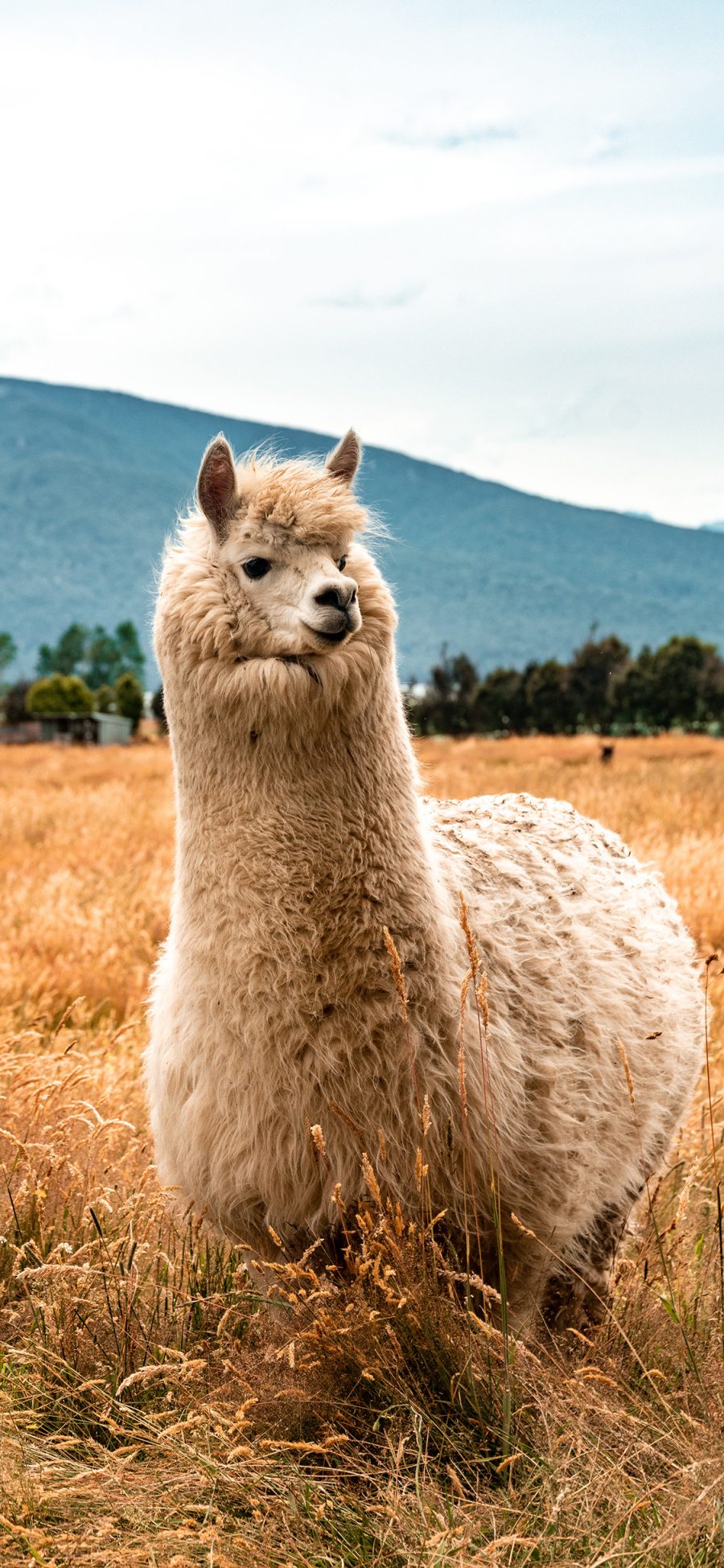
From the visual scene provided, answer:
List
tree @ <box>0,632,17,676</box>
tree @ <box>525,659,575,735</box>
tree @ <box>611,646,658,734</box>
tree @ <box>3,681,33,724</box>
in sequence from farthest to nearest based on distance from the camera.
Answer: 1. tree @ <box>0,632,17,676</box>
2. tree @ <box>3,681,33,724</box>
3. tree @ <box>525,659,575,735</box>
4. tree @ <box>611,646,658,734</box>

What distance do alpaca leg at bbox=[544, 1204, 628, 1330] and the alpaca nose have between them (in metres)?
1.93

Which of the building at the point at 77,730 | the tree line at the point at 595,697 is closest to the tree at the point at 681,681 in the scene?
the tree line at the point at 595,697

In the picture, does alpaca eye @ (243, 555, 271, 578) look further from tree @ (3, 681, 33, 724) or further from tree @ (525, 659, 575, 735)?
tree @ (3, 681, 33, 724)

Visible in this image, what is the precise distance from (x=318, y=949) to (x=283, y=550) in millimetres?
951

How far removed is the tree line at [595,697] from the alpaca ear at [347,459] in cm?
6860

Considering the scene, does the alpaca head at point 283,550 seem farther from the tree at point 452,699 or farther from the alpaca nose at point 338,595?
the tree at point 452,699

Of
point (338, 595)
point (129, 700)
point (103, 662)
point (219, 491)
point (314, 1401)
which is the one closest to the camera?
point (314, 1401)

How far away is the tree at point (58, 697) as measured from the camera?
91875 mm

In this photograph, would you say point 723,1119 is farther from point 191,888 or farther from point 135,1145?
point 191,888

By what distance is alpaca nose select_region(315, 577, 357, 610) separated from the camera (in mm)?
2791

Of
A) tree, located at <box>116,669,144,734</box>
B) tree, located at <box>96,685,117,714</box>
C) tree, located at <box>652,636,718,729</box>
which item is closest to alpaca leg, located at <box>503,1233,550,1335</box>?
tree, located at <box>652,636,718,729</box>

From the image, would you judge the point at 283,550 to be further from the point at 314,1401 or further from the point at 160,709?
the point at 160,709

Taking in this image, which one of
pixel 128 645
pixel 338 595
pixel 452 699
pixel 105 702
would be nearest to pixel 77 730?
pixel 452 699

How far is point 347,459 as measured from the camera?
3359 mm
